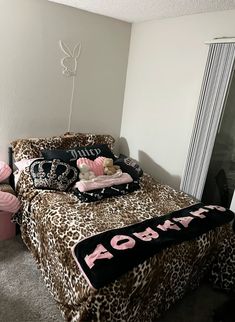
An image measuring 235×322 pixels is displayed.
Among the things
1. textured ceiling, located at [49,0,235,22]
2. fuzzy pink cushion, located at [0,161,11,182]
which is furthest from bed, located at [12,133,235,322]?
Result: textured ceiling, located at [49,0,235,22]

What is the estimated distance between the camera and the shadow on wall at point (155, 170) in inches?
114

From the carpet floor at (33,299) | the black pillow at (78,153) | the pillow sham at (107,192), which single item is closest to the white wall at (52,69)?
the black pillow at (78,153)

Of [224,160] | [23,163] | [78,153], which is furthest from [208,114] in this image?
[23,163]

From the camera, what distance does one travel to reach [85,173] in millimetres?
2352

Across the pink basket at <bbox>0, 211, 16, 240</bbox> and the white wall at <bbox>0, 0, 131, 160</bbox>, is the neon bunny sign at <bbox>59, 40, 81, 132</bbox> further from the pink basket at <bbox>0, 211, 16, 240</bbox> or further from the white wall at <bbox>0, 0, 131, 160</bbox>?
the pink basket at <bbox>0, 211, 16, 240</bbox>

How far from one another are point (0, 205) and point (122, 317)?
1332 millimetres

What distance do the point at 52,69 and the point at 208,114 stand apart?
1.70m

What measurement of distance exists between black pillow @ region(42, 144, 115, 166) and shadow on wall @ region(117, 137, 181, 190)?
59 cm

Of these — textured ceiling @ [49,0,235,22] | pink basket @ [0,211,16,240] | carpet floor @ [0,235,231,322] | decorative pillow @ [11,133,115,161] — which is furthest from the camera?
Answer: decorative pillow @ [11,133,115,161]

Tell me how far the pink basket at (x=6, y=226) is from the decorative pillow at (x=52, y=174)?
0.44 meters

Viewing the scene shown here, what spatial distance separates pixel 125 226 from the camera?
1.75m

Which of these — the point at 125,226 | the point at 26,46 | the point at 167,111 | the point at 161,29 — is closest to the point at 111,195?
the point at 125,226

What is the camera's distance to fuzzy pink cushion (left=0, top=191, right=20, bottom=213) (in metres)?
2.14

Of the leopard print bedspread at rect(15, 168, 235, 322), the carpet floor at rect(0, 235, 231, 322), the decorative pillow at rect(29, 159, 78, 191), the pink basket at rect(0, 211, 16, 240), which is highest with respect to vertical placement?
the decorative pillow at rect(29, 159, 78, 191)
